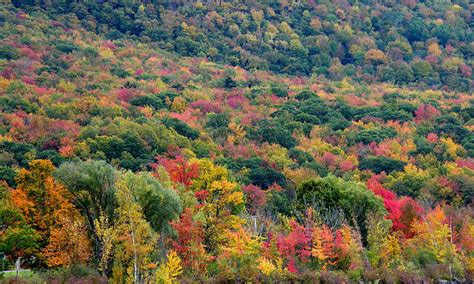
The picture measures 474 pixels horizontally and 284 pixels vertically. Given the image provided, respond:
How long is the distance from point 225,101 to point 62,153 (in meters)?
43.8

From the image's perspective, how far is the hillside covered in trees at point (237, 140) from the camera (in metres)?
43.2

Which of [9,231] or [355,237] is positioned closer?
[9,231]

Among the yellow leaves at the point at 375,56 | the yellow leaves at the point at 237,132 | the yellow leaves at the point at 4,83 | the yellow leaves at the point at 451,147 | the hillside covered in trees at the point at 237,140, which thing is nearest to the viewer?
the hillside covered in trees at the point at 237,140

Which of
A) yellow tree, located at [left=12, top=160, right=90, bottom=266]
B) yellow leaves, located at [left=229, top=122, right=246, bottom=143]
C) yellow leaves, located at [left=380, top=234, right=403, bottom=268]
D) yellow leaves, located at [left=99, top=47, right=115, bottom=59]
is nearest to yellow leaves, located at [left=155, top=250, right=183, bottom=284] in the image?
yellow tree, located at [left=12, top=160, right=90, bottom=266]

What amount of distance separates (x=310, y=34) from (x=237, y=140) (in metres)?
88.2

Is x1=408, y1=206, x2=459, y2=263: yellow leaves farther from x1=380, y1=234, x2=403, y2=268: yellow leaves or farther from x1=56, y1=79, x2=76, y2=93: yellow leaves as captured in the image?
x1=56, y1=79, x2=76, y2=93: yellow leaves

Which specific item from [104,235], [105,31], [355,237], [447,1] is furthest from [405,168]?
[447,1]

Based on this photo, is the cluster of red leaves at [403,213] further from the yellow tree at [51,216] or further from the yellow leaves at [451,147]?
the yellow leaves at [451,147]

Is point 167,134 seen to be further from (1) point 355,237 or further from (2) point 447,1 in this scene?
(2) point 447,1

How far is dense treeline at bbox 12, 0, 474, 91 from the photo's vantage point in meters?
156

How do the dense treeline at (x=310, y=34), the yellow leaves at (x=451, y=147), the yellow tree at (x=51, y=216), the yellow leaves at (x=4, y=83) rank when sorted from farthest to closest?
the dense treeline at (x=310, y=34) → the yellow leaves at (x=4, y=83) → the yellow leaves at (x=451, y=147) → the yellow tree at (x=51, y=216)

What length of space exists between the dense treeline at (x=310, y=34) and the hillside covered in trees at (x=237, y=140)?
506 millimetres

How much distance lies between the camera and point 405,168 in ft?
270

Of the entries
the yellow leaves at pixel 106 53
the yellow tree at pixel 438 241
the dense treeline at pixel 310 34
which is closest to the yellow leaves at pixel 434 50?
the dense treeline at pixel 310 34
